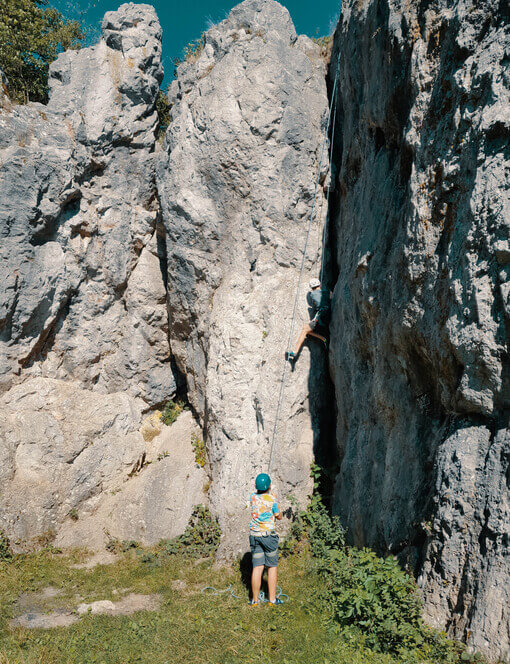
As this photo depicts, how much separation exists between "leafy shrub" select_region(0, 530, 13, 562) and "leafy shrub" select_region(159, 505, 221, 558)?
2.86 m

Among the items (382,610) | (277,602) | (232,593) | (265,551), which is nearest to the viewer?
(382,610)

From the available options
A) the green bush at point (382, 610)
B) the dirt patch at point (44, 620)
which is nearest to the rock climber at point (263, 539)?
the green bush at point (382, 610)

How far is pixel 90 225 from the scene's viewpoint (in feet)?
39.9

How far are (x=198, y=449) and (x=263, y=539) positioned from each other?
4.47 meters

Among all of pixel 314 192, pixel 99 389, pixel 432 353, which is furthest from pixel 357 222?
pixel 99 389

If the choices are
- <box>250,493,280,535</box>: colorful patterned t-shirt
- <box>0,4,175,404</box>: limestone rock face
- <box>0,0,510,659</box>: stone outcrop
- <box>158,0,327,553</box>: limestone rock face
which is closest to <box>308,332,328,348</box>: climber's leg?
<box>158,0,327,553</box>: limestone rock face

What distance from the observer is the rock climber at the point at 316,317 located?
1022 centimetres

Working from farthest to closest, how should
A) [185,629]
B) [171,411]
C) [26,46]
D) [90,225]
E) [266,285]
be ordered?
1. [26,46]
2. [171,411]
3. [90,225]
4. [266,285]
5. [185,629]

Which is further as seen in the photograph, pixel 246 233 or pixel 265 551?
pixel 246 233

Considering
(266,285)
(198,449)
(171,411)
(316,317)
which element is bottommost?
(198,449)

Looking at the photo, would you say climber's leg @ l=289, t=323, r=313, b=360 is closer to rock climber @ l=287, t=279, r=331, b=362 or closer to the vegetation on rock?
rock climber @ l=287, t=279, r=331, b=362

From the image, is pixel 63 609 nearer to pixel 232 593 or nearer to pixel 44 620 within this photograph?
pixel 44 620

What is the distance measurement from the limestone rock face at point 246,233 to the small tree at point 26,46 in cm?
684

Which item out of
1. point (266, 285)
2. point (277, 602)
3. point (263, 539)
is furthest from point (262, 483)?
point (266, 285)
